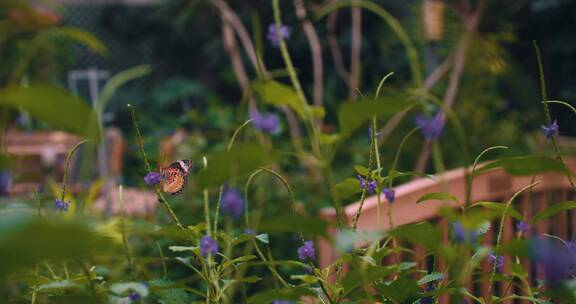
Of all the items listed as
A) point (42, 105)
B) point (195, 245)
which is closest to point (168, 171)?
point (195, 245)

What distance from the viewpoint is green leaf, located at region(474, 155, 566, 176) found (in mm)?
417

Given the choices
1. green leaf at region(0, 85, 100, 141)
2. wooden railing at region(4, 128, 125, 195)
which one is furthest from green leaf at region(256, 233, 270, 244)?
wooden railing at region(4, 128, 125, 195)

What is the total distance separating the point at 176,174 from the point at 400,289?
0.72 ft

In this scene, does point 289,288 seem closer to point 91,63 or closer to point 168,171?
point 168,171

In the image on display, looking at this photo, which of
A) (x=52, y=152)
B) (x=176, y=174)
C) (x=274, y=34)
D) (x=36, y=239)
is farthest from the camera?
(x=52, y=152)

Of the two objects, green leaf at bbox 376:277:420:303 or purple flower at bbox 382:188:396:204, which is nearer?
green leaf at bbox 376:277:420:303

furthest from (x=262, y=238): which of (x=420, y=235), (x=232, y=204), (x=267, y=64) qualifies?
(x=267, y=64)

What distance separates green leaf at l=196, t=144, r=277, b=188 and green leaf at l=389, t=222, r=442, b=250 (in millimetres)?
96

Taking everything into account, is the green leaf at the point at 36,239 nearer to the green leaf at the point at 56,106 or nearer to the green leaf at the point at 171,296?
the green leaf at the point at 56,106

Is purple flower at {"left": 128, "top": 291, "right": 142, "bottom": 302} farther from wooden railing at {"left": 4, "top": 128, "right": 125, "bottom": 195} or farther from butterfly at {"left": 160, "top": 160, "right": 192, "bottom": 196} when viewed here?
wooden railing at {"left": 4, "top": 128, "right": 125, "bottom": 195}

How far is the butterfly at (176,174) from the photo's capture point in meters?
0.63

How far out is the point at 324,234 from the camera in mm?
387

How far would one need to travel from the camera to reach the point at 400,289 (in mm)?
525

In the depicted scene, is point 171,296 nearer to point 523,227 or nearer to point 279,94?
point 279,94
